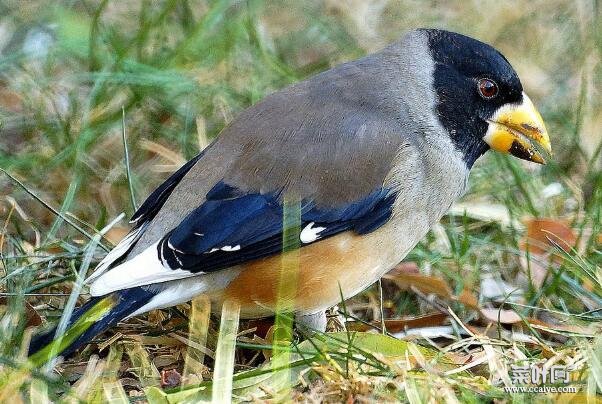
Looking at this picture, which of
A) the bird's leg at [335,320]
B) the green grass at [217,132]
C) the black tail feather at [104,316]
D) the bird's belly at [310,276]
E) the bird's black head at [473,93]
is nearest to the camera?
the black tail feather at [104,316]

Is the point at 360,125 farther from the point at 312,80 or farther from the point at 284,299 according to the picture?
the point at 284,299

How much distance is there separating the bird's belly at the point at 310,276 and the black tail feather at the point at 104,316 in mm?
340

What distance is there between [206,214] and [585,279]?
1607 mm

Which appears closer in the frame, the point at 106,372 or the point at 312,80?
the point at 106,372

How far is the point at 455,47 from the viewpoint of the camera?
468 centimetres

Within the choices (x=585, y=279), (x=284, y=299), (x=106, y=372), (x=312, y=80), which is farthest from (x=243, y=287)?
(x=585, y=279)

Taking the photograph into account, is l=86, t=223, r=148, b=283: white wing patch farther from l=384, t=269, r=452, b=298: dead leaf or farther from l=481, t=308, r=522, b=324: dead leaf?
l=481, t=308, r=522, b=324: dead leaf

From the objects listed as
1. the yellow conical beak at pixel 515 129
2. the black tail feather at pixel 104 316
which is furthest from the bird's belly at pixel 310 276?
the yellow conical beak at pixel 515 129

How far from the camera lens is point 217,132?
582 cm

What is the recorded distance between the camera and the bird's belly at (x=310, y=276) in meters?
4.09

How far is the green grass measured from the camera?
12.6 feet

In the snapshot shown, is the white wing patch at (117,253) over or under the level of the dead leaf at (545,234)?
over

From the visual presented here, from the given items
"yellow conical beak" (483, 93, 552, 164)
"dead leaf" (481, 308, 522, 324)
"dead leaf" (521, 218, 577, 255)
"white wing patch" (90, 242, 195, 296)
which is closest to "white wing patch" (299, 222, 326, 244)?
"white wing patch" (90, 242, 195, 296)

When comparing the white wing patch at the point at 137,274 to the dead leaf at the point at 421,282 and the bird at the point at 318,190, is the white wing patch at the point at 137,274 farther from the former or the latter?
the dead leaf at the point at 421,282
